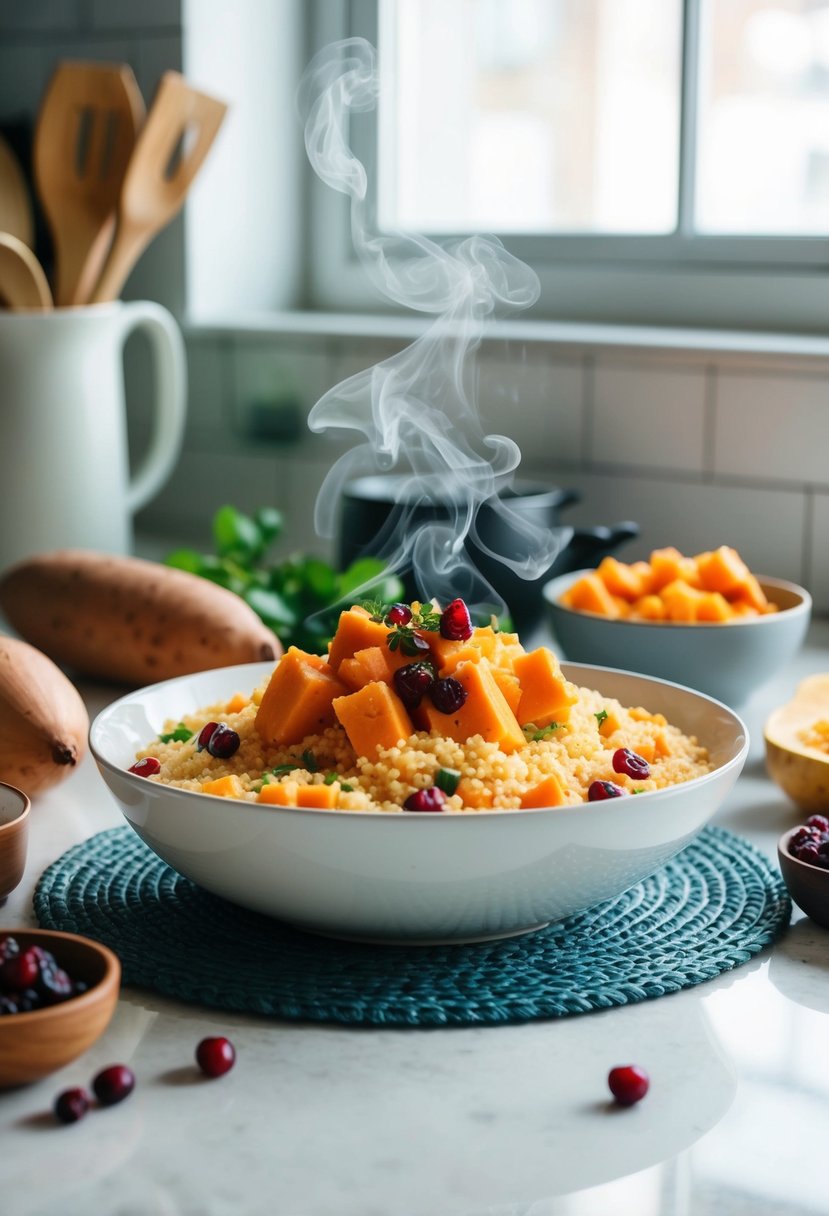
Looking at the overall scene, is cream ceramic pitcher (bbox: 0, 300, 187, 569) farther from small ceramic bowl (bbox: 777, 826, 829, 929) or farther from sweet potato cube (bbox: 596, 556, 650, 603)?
small ceramic bowl (bbox: 777, 826, 829, 929)

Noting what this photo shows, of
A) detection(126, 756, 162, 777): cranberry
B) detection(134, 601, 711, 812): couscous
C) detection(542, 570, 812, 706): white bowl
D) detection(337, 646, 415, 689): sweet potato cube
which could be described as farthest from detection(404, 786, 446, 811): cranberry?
detection(542, 570, 812, 706): white bowl

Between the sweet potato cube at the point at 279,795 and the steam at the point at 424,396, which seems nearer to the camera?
the sweet potato cube at the point at 279,795

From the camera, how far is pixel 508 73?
93.0 inches

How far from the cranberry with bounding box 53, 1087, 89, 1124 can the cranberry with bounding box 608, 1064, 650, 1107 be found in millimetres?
273

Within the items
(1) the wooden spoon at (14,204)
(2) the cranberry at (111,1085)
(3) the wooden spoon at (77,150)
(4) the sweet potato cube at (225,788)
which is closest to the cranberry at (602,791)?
(4) the sweet potato cube at (225,788)

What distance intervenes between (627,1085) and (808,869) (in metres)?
0.27

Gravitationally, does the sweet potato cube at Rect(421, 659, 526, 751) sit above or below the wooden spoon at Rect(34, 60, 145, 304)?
below

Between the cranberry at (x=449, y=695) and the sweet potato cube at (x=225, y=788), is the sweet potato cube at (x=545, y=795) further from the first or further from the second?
the sweet potato cube at (x=225, y=788)

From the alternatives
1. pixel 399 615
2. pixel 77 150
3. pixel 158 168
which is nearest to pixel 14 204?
pixel 77 150

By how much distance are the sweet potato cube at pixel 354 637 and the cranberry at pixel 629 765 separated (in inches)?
6.8

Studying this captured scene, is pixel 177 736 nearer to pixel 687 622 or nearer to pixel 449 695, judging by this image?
pixel 449 695

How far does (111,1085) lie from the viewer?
76 cm

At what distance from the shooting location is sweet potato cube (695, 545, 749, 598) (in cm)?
149

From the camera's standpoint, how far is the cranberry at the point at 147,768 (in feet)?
3.26
